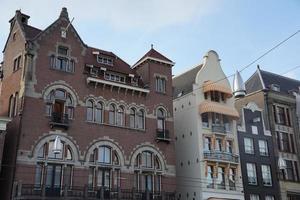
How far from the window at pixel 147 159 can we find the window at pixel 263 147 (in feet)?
52.3

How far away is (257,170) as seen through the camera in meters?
51.0

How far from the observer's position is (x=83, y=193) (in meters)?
37.4

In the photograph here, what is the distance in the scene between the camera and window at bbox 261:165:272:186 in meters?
51.2

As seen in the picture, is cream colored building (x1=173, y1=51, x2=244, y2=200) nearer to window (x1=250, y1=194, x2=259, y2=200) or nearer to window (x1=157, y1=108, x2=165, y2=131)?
window (x1=250, y1=194, x2=259, y2=200)

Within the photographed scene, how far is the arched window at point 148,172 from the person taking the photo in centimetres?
4166

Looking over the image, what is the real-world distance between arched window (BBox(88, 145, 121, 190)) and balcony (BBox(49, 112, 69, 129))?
3.61m

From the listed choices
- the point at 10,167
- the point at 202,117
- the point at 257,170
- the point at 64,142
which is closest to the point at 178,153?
the point at 202,117

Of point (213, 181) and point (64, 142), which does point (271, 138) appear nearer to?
point (213, 181)

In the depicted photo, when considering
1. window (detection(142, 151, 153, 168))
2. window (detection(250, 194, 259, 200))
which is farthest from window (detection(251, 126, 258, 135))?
window (detection(142, 151, 153, 168))

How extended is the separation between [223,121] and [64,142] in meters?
20.0

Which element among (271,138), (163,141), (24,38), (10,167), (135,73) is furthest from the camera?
(271,138)

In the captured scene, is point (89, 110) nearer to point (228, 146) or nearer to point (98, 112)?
point (98, 112)

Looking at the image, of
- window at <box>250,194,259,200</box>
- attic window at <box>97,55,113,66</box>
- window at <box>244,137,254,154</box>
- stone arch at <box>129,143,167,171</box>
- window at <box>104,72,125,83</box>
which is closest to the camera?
stone arch at <box>129,143,167,171</box>

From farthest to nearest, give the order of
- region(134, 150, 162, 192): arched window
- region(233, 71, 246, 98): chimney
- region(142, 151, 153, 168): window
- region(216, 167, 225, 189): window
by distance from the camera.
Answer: region(216, 167, 225, 189): window → region(142, 151, 153, 168): window → region(134, 150, 162, 192): arched window → region(233, 71, 246, 98): chimney
